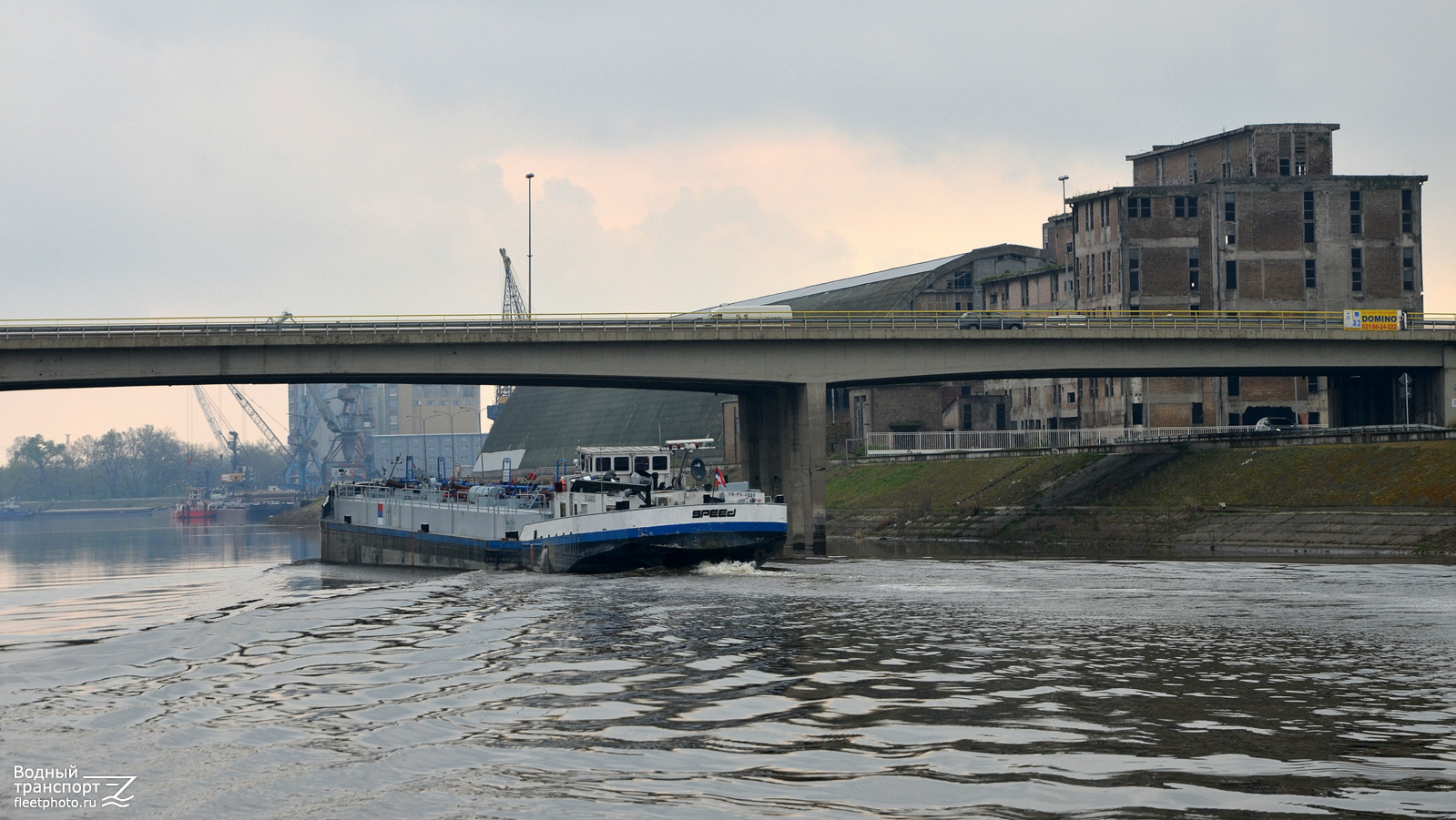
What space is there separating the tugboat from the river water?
8073 millimetres

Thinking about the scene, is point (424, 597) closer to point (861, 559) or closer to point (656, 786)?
point (861, 559)

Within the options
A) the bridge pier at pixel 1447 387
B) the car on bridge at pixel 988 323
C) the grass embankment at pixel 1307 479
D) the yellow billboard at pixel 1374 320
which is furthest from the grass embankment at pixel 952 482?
the bridge pier at pixel 1447 387

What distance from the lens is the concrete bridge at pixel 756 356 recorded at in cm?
7131

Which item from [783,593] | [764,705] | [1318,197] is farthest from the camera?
[1318,197]

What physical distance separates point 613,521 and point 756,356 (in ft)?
69.2

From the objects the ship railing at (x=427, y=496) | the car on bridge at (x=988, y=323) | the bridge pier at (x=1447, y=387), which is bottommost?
the ship railing at (x=427, y=496)

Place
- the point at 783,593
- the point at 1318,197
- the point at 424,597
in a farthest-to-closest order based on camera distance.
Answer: the point at 1318,197 → the point at 424,597 → the point at 783,593

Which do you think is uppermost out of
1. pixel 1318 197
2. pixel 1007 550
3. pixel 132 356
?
pixel 1318 197

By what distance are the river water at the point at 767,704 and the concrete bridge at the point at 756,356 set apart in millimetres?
23565

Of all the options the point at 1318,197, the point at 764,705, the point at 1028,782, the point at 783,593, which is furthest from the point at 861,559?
the point at 1318,197

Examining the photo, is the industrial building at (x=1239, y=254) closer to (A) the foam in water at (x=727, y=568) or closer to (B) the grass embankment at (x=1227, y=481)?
(B) the grass embankment at (x=1227, y=481)

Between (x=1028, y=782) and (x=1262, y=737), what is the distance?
5302 mm

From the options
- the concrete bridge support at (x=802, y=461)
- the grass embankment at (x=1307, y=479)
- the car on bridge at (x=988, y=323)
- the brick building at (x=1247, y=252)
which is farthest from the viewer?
the brick building at (x=1247, y=252)

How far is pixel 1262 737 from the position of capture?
2255cm
